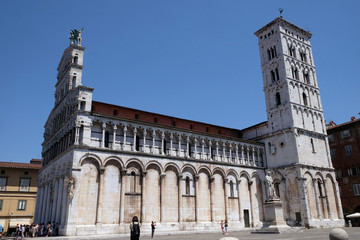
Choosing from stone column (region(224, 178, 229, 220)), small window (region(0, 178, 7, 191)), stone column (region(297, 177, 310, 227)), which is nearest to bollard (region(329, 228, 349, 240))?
stone column (region(224, 178, 229, 220))

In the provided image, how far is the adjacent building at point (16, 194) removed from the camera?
4119 cm

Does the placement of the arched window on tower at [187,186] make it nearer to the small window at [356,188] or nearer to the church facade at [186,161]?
the church facade at [186,161]

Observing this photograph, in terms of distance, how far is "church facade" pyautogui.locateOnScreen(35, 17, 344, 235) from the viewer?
26.4 m

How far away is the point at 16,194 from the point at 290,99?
133 ft

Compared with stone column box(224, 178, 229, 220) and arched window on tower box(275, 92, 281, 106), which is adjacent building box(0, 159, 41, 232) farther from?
arched window on tower box(275, 92, 281, 106)

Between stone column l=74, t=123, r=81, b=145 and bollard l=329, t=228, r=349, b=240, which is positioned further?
stone column l=74, t=123, r=81, b=145

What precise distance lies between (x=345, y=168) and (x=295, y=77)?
1551cm

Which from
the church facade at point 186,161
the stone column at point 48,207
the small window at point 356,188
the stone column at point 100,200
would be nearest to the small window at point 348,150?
the small window at point 356,188

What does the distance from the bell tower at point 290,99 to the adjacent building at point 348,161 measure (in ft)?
17.4

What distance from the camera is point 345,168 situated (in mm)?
43781

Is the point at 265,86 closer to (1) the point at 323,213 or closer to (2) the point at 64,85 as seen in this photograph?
(1) the point at 323,213

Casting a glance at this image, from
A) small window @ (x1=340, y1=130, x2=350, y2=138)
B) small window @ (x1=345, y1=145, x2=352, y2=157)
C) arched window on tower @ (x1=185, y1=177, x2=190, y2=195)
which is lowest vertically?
arched window on tower @ (x1=185, y1=177, x2=190, y2=195)

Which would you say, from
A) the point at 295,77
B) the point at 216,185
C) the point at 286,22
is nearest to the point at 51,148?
the point at 216,185

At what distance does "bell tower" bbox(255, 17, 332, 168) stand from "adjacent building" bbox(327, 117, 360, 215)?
5306 millimetres
